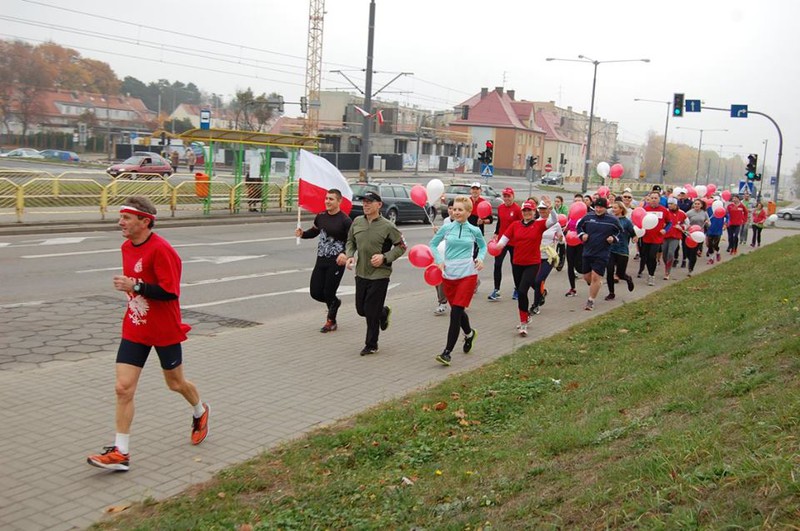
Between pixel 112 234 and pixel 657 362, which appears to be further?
pixel 112 234

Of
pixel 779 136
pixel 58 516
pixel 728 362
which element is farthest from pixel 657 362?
pixel 779 136

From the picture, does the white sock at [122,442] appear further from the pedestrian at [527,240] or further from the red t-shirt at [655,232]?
the red t-shirt at [655,232]

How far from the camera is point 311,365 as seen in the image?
27.4ft

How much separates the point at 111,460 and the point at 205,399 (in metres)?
1.77

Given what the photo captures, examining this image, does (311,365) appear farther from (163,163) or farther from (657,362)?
(163,163)

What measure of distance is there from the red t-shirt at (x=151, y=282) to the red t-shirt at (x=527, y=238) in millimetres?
A: 5963

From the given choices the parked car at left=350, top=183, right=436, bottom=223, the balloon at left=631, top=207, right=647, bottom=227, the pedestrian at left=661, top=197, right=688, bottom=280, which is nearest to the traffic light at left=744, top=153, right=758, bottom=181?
the parked car at left=350, top=183, right=436, bottom=223

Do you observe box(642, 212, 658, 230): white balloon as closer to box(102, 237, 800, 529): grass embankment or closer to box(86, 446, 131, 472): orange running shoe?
box(102, 237, 800, 529): grass embankment

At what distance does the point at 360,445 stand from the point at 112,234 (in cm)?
1739

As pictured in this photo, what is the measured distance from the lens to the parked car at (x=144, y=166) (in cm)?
4138

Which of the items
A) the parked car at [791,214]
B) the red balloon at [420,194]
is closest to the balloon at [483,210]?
the red balloon at [420,194]

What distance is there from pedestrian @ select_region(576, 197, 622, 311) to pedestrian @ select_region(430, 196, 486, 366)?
13.1ft

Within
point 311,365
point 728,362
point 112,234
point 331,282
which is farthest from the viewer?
point 112,234

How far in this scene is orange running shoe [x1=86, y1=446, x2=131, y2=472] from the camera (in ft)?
16.8
